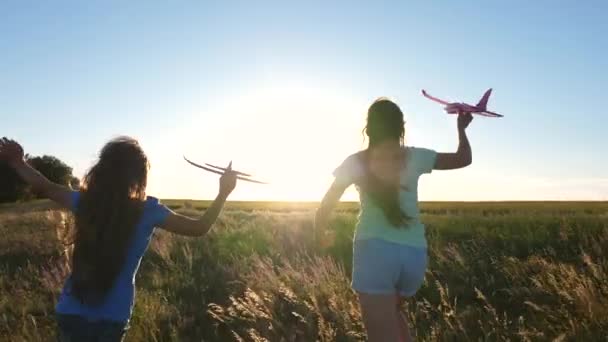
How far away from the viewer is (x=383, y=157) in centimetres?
385

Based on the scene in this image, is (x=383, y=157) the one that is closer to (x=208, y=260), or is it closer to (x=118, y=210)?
(x=118, y=210)

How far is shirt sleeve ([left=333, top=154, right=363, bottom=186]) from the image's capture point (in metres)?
3.88

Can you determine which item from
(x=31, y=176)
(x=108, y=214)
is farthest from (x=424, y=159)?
(x=31, y=176)

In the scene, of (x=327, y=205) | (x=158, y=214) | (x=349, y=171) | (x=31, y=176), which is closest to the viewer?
(x=158, y=214)

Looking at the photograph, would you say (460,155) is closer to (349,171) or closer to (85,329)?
(349,171)

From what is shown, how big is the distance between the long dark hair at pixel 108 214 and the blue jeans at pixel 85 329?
0.11m

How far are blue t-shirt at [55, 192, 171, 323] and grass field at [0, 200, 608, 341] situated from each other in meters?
0.59


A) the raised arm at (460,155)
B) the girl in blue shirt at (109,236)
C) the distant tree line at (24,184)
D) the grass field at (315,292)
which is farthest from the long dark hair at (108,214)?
the distant tree line at (24,184)

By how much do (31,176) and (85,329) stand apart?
1101 millimetres

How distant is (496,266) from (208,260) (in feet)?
17.6

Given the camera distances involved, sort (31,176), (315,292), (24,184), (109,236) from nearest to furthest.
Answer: (109,236) → (31,176) → (315,292) → (24,184)

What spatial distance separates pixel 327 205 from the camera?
4.08 meters

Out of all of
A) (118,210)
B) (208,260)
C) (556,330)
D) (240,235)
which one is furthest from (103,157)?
(240,235)

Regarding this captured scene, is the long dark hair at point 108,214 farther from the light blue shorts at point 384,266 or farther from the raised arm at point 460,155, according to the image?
the raised arm at point 460,155
